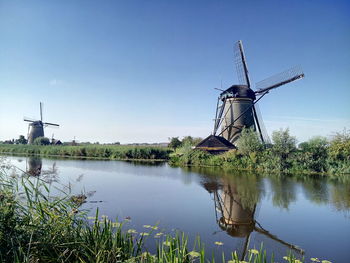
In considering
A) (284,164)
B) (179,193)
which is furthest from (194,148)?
(179,193)

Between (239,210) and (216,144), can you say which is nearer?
(239,210)

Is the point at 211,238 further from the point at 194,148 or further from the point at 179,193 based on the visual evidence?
the point at 194,148

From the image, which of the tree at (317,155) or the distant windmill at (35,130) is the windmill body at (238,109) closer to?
the tree at (317,155)

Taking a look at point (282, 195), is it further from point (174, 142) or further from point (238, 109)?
point (174, 142)

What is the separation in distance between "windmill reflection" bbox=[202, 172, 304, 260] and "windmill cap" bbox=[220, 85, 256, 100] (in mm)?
12221

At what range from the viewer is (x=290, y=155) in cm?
1689

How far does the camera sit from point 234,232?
5105 millimetres

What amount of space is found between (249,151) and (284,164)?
9.27 ft

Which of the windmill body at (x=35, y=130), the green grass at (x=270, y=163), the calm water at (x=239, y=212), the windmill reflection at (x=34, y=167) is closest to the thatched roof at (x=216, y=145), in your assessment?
the green grass at (x=270, y=163)

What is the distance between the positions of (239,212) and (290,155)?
1241 cm

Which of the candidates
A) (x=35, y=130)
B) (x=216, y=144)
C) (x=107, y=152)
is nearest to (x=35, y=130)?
(x=35, y=130)

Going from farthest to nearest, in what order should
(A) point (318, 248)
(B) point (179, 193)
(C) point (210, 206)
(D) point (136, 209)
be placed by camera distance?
(B) point (179, 193)
(C) point (210, 206)
(D) point (136, 209)
(A) point (318, 248)

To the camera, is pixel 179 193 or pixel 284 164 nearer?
pixel 179 193

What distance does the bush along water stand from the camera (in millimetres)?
15711
